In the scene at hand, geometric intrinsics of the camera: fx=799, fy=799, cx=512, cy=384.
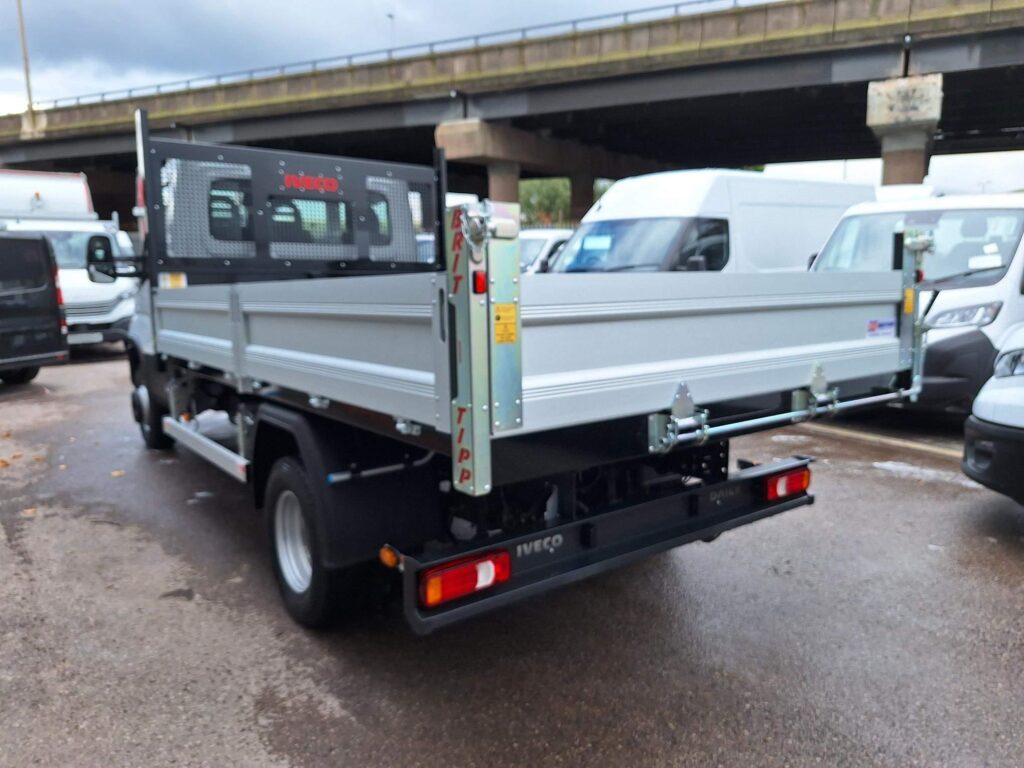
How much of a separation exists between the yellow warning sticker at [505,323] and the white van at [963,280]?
18.1 feet

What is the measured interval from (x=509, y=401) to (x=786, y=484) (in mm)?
1958

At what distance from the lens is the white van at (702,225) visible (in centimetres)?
987

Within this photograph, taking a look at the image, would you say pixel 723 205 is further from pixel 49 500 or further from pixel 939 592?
pixel 49 500

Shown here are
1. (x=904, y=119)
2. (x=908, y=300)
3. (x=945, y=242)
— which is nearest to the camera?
(x=908, y=300)

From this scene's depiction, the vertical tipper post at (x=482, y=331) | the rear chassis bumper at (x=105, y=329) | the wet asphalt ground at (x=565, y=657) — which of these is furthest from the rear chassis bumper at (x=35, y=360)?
the vertical tipper post at (x=482, y=331)

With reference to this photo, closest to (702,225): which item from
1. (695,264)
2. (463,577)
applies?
(695,264)

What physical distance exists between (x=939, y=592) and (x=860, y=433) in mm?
3886

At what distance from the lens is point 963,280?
738 centimetres

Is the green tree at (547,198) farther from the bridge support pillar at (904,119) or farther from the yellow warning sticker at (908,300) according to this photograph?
the yellow warning sticker at (908,300)

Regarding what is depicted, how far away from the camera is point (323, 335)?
333 cm

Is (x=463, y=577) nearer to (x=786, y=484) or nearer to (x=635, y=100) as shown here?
(x=786, y=484)

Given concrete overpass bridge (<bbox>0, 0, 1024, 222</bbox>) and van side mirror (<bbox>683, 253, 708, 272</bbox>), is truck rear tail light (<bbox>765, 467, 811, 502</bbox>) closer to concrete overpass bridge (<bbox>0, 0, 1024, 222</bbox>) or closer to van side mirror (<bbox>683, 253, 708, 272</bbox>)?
van side mirror (<bbox>683, 253, 708, 272</bbox>)

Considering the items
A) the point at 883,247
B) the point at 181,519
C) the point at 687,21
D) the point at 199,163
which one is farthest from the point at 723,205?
the point at 687,21

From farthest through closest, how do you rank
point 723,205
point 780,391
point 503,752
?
point 723,205, point 780,391, point 503,752
